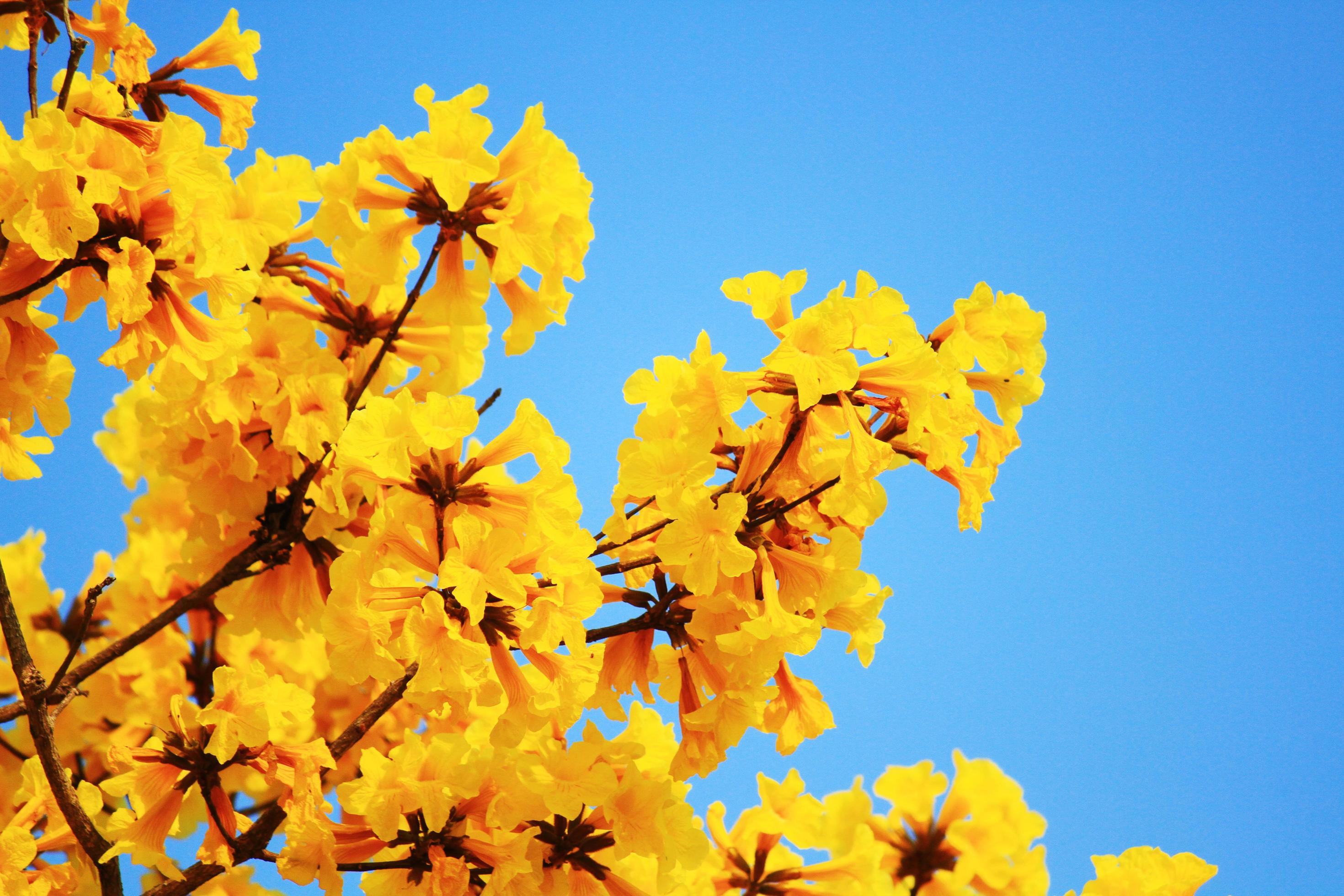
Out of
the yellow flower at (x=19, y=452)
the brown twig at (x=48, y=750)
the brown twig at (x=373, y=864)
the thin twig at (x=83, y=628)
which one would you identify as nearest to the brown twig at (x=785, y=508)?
the brown twig at (x=373, y=864)

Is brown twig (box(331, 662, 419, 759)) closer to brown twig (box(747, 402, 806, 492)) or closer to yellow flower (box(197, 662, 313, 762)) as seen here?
yellow flower (box(197, 662, 313, 762))

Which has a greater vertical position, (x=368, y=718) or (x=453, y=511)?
(x=453, y=511)

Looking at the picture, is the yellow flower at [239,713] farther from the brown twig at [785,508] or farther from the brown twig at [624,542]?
the brown twig at [785,508]

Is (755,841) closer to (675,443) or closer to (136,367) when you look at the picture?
(675,443)

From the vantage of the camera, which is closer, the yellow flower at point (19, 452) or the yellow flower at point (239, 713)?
the yellow flower at point (239, 713)

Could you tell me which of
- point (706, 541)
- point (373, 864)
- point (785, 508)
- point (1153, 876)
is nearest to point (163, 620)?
point (373, 864)

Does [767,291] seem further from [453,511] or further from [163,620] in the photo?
[163,620]

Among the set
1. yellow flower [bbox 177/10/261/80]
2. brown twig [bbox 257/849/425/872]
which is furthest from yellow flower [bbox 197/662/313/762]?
yellow flower [bbox 177/10/261/80]

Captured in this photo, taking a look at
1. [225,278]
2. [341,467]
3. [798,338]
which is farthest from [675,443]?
[225,278]
